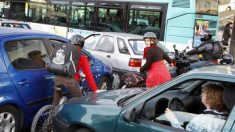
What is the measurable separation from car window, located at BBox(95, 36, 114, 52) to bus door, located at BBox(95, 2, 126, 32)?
4.57 meters

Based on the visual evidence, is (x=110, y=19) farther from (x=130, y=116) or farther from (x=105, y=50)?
(x=130, y=116)

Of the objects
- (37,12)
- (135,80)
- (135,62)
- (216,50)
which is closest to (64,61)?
(135,80)

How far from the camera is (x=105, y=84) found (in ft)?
27.2

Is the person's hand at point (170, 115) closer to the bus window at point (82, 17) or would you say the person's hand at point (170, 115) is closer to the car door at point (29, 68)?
the car door at point (29, 68)

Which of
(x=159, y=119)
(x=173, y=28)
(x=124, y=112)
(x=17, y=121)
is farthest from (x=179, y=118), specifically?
(x=173, y=28)

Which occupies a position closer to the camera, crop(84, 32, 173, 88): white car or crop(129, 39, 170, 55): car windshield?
crop(84, 32, 173, 88): white car

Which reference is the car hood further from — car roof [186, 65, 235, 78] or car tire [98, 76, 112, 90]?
car tire [98, 76, 112, 90]

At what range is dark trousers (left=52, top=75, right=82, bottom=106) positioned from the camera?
5.63m

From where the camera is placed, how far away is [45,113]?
5652 millimetres

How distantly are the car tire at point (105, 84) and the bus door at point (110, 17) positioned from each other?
7340 mm

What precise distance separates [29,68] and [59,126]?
1375 mm

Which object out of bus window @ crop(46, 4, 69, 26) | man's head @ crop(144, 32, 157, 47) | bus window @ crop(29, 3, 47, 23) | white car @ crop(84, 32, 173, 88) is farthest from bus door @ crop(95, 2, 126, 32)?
man's head @ crop(144, 32, 157, 47)

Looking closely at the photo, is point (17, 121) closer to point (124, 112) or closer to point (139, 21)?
point (124, 112)

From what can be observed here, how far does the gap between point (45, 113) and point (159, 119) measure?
223cm
